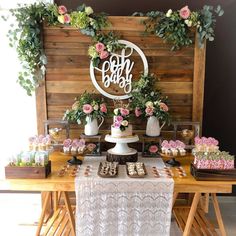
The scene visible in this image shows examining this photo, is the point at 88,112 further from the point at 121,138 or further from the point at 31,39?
the point at 31,39

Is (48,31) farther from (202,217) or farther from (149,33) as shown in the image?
(202,217)

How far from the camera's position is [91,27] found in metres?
2.62

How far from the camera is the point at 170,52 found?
2.74 m

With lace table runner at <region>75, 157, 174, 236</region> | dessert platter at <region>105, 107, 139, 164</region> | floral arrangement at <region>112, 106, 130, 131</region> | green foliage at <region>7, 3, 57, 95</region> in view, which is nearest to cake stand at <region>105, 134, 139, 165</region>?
dessert platter at <region>105, 107, 139, 164</region>

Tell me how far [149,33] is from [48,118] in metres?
1.29

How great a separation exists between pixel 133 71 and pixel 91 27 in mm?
568

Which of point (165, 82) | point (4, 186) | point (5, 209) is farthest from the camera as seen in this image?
point (5, 209)

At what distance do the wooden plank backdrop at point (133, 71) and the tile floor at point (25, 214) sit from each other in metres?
1.00

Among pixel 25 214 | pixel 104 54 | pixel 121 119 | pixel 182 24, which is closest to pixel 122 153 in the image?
pixel 121 119

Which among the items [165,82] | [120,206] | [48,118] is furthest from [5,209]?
[165,82]

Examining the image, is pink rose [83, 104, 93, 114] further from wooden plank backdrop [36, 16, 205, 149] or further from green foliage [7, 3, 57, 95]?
green foliage [7, 3, 57, 95]

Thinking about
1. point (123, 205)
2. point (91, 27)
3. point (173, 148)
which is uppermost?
point (91, 27)

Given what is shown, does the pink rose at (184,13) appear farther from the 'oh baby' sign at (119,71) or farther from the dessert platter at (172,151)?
the dessert platter at (172,151)

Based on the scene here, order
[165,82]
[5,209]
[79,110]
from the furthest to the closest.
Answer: [5,209] → [165,82] → [79,110]
